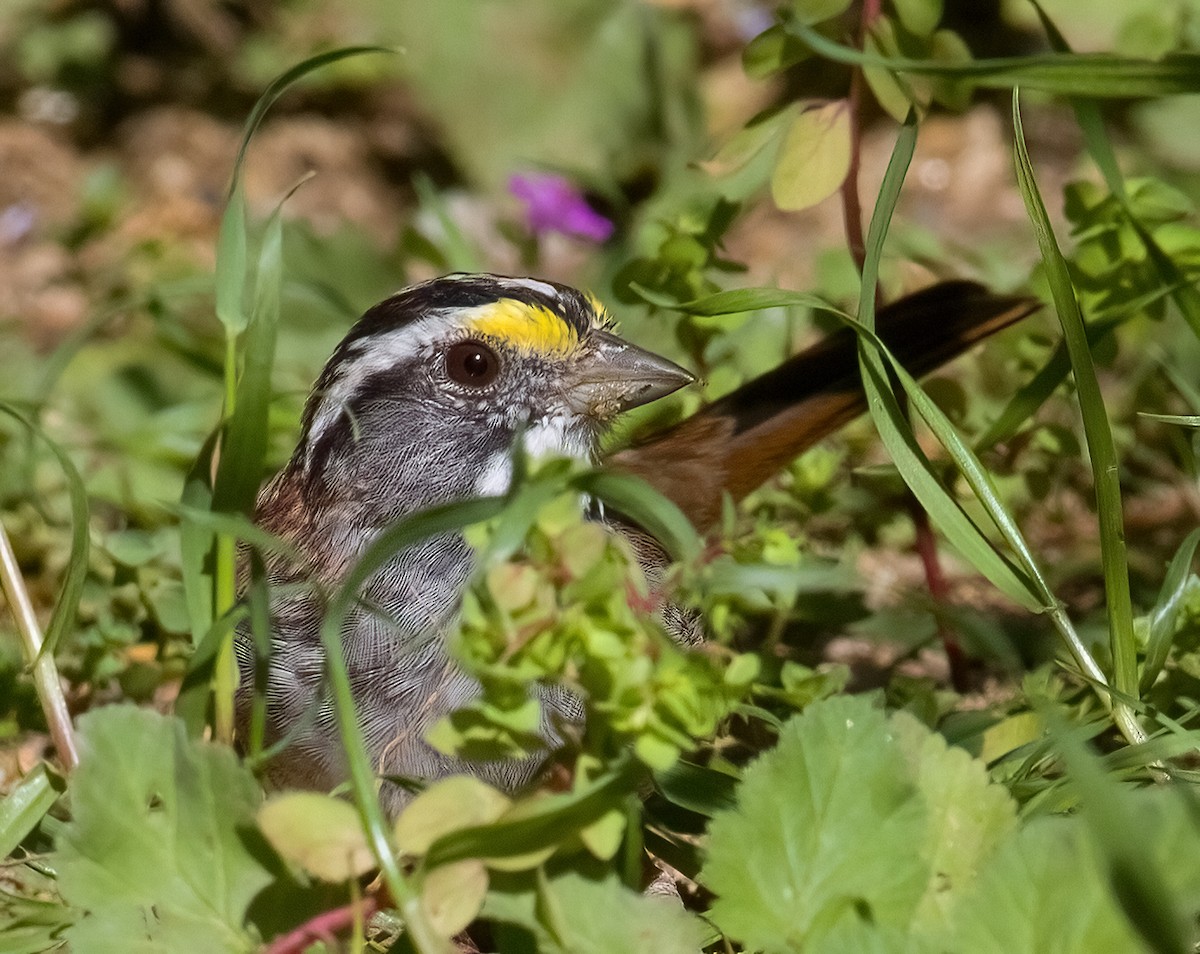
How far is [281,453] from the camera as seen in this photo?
2.90m

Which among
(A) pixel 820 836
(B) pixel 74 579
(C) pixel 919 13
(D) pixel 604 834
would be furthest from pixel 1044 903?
(C) pixel 919 13

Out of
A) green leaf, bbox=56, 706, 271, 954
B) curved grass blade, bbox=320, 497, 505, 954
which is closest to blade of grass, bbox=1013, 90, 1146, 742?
curved grass blade, bbox=320, 497, 505, 954

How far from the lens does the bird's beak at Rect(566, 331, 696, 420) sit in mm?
2221

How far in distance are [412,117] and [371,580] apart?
2.89 metres

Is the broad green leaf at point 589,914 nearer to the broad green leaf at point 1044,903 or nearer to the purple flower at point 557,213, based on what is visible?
the broad green leaf at point 1044,903

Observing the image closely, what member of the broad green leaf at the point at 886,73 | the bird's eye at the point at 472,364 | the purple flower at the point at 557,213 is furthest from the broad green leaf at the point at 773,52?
the purple flower at the point at 557,213

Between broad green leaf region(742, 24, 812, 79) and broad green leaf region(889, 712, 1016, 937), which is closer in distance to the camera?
broad green leaf region(889, 712, 1016, 937)

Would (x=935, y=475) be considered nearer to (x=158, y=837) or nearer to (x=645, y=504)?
(x=645, y=504)

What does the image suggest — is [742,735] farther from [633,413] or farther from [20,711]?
[20,711]

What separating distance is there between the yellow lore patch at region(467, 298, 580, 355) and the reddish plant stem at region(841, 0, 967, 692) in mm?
480

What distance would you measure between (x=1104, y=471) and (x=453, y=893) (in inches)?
34.9

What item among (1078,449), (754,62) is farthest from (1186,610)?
(754,62)

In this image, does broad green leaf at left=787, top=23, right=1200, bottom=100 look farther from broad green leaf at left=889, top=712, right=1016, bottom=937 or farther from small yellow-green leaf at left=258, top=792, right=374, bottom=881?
small yellow-green leaf at left=258, top=792, right=374, bottom=881

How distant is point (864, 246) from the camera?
1998 mm
